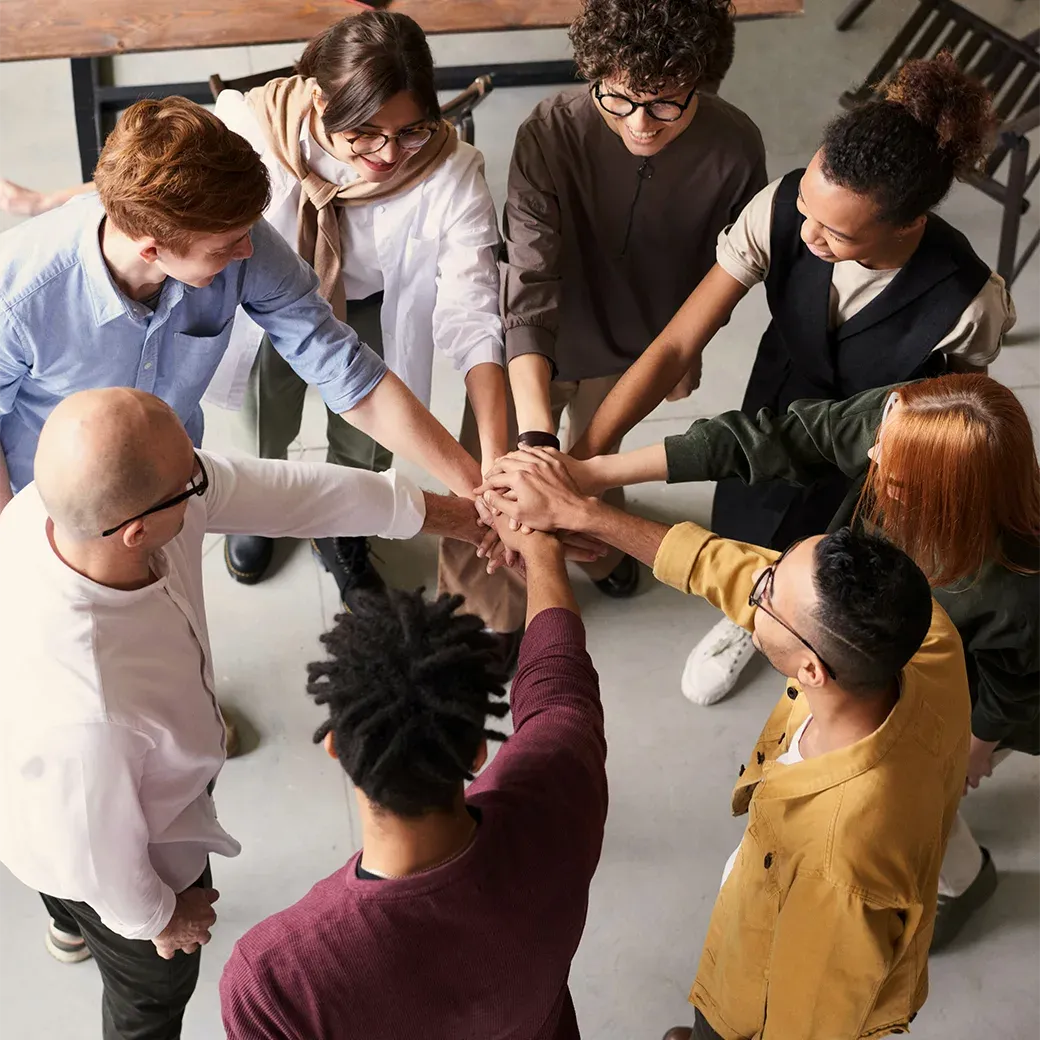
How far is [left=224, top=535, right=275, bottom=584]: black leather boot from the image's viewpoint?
3.04m

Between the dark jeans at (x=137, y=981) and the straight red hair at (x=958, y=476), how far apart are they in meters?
1.29

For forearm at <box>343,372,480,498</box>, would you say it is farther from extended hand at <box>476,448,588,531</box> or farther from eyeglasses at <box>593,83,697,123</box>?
eyeglasses at <box>593,83,697,123</box>

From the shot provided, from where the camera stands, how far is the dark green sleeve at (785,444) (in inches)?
79.7

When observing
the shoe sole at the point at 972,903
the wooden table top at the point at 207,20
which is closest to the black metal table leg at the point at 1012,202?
the wooden table top at the point at 207,20

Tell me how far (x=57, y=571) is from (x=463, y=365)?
46.6 inches

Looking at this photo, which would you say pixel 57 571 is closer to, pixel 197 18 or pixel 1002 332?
pixel 1002 332

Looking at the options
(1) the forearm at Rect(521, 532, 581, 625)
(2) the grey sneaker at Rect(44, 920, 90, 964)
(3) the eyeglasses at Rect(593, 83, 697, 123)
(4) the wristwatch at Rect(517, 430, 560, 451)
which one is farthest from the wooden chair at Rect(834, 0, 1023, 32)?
(2) the grey sneaker at Rect(44, 920, 90, 964)

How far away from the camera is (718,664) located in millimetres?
2873

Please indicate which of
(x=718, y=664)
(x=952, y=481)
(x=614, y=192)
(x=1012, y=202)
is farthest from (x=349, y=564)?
(x=1012, y=202)

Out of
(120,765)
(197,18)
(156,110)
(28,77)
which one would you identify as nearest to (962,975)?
(120,765)

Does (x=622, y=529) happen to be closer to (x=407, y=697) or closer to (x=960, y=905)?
(x=407, y=697)

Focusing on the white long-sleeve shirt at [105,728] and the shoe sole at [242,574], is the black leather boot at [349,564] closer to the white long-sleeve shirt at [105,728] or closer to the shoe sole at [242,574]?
the shoe sole at [242,574]

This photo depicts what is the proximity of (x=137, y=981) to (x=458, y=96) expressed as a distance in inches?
95.1

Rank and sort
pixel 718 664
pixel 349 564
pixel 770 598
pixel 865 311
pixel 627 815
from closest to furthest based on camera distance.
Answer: pixel 770 598 < pixel 865 311 < pixel 627 815 < pixel 718 664 < pixel 349 564
